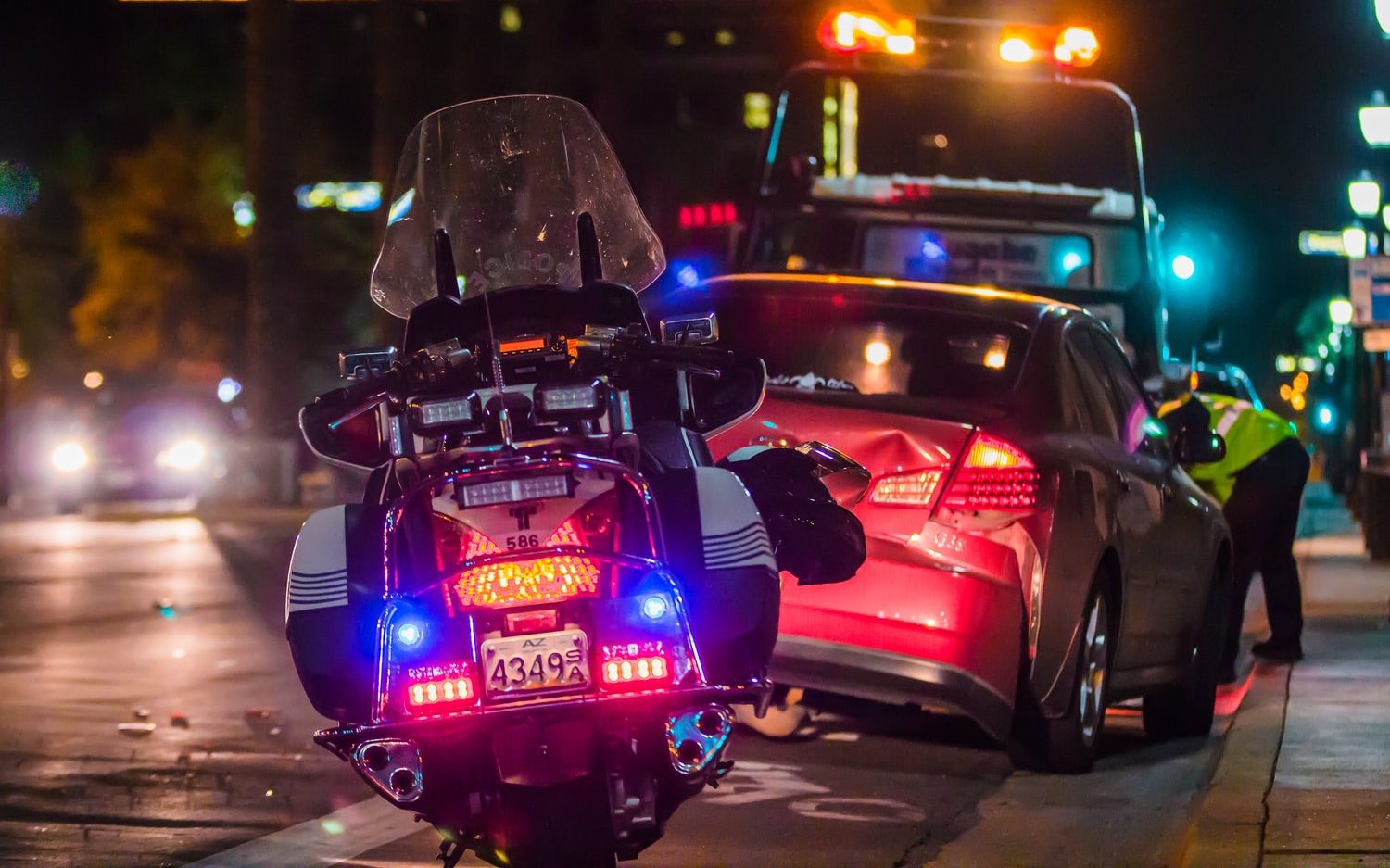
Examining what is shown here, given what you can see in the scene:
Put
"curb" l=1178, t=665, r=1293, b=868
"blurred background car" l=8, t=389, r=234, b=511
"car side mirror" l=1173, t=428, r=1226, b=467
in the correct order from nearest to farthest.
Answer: "curb" l=1178, t=665, r=1293, b=868 < "car side mirror" l=1173, t=428, r=1226, b=467 < "blurred background car" l=8, t=389, r=234, b=511

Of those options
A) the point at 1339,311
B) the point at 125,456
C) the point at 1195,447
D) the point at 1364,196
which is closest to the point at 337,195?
the point at 125,456

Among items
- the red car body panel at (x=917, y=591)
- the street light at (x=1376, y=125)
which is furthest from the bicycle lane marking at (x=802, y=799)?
the street light at (x=1376, y=125)

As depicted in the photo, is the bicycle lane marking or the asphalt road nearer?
the asphalt road

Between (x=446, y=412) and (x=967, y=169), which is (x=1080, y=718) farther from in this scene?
(x=967, y=169)

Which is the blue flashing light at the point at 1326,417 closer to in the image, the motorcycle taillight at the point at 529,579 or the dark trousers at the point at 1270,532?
the dark trousers at the point at 1270,532

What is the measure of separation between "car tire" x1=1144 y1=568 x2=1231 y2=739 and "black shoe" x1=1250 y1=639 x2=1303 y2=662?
200 centimetres

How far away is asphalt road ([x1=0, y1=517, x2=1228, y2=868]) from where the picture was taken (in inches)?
270

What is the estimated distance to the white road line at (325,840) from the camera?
6.66 meters

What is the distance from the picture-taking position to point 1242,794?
23.8ft

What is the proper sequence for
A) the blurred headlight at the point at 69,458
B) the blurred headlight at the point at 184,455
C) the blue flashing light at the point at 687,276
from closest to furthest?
the blue flashing light at the point at 687,276 → the blurred headlight at the point at 69,458 → the blurred headlight at the point at 184,455

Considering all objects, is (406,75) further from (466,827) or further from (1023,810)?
(466,827)

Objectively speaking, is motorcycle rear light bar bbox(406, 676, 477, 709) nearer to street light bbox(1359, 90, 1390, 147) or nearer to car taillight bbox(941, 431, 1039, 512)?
car taillight bbox(941, 431, 1039, 512)

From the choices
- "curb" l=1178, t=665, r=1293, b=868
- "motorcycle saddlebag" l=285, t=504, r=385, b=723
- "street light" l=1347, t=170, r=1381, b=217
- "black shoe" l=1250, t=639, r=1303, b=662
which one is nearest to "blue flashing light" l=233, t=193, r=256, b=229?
"street light" l=1347, t=170, r=1381, b=217

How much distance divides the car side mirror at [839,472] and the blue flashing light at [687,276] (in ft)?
5.84
